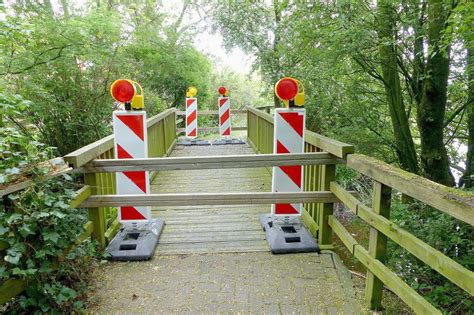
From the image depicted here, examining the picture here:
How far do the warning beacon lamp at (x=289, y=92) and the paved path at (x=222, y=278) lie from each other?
144cm

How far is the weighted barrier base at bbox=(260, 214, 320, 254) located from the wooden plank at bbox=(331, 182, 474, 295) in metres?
0.71

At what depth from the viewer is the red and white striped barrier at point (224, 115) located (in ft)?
33.1

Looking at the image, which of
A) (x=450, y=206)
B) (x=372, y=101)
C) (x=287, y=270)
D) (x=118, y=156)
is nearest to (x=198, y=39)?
(x=372, y=101)

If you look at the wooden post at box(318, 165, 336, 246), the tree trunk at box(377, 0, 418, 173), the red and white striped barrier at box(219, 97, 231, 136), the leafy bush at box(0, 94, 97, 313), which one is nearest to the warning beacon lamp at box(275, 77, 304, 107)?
the wooden post at box(318, 165, 336, 246)

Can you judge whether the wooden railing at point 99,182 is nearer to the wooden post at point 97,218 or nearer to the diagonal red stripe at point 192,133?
the wooden post at point 97,218

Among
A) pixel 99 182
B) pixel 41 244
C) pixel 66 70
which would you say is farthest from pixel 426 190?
pixel 66 70

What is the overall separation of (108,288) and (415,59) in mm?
5082

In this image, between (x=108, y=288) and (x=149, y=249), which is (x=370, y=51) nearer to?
(x=149, y=249)

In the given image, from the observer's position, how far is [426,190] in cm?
176

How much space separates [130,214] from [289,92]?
200 centimetres

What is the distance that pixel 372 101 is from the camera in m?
6.62

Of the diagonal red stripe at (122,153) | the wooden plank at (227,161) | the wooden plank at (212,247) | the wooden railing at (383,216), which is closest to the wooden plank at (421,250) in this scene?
the wooden railing at (383,216)

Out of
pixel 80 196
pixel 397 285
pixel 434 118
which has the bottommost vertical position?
pixel 397 285

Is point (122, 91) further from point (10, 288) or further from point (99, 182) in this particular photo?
point (10, 288)
